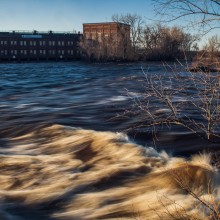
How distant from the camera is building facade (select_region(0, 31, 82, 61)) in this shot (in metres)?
90.8

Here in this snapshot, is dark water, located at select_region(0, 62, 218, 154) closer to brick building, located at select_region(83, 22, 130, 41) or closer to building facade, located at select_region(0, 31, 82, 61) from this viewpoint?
brick building, located at select_region(83, 22, 130, 41)

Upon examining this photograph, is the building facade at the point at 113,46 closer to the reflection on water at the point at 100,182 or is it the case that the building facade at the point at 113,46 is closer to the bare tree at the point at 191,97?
the bare tree at the point at 191,97

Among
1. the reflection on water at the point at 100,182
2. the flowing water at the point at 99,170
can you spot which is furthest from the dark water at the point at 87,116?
the reflection on water at the point at 100,182

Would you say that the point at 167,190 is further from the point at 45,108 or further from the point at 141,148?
the point at 45,108

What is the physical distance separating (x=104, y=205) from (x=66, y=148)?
3.50 metres

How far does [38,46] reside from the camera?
93312 mm

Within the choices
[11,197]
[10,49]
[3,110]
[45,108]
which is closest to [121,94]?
[45,108]

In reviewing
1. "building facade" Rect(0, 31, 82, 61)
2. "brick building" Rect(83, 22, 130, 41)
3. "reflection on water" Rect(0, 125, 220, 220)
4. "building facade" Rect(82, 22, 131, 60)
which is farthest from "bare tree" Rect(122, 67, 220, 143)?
"building facade" Rect(0, 31, 82, 61)

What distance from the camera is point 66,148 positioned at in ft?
30.6

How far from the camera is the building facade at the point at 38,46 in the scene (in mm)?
90750

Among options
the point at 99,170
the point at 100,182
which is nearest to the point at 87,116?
the point at 99,170

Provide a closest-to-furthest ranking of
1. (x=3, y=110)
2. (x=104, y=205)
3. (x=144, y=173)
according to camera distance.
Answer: (x=104, y=205)
(x=144, y=173)
(x=3, y=110)

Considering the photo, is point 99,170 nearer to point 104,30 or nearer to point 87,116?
point 87,116

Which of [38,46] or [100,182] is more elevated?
[38,46]
